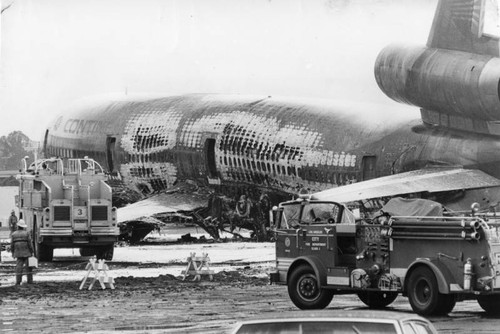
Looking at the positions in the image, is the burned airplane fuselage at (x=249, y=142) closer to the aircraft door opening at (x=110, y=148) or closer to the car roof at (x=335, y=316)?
the aircraft door opening at (x=110, y=148)

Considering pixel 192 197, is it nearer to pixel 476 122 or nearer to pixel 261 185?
pixel 261 185

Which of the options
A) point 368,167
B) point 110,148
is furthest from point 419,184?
point 110,148

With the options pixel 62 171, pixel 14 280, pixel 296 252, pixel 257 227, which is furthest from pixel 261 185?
pixel 296 252

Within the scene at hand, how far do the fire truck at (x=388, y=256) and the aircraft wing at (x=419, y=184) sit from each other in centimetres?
1380

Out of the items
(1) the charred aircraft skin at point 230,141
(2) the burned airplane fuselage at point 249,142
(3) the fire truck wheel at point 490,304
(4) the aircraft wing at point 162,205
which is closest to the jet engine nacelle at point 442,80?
(2) the burned airplane fuselage at point 249,142

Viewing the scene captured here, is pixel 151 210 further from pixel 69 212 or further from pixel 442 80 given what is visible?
pixel 442 80

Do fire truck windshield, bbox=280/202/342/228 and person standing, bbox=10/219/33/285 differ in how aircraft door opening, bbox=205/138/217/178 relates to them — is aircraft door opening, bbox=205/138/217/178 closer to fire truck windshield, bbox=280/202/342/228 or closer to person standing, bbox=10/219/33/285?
person standing, bbox=10/219/33/285

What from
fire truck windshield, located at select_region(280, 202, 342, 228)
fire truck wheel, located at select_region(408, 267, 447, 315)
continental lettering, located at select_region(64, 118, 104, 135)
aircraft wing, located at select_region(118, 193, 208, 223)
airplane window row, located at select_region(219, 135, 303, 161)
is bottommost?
fire truck wheel, located at select_region(408, 267, 447, 315)

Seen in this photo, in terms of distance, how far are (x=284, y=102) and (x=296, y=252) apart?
30.4 m

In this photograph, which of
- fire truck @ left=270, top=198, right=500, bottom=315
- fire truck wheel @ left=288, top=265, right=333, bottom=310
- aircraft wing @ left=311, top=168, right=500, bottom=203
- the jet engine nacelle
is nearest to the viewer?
fire truck @ left=270, top=198, right=500, bottom=315

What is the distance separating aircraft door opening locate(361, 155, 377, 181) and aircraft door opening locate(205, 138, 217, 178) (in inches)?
458

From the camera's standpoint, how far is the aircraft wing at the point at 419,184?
37125mm

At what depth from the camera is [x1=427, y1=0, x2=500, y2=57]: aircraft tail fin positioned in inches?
1420

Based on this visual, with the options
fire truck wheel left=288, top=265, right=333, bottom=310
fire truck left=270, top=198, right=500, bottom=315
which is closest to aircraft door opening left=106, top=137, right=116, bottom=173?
fire truck left=270, top=198, right=500, bottom=315
